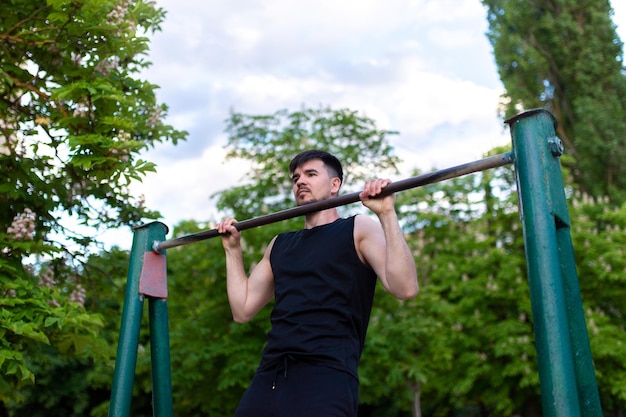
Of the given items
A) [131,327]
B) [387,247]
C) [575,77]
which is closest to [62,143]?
[131,327]

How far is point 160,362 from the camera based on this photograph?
317 centimetres

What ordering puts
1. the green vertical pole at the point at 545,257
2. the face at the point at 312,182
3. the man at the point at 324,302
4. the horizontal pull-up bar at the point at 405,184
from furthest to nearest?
the face at the point at 312,182 < the man at the point at 324,302 < the horizontal pull-up bar at the point at 405,184 < the green vertical pole at the point at 545,257

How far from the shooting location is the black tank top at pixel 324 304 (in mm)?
2498

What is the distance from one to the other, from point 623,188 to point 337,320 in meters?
17.2

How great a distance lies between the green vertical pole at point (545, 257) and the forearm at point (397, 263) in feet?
1.53

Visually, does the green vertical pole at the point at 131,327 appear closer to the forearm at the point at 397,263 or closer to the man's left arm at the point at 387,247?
the man's left arm at the point at 387,247

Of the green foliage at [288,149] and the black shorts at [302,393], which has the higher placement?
the green foliage at [288,149]

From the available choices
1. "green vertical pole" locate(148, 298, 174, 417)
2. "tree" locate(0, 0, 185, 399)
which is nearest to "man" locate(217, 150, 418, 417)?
"green vertical pole" locate(148, 298, 174, 417)

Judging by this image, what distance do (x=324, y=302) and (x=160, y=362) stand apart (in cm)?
100

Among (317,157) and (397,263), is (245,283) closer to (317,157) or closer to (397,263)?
(317,157)

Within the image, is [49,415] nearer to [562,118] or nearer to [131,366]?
[562,118]

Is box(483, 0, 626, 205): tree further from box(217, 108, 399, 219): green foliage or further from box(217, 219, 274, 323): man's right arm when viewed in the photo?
box(217, 219, 274, 323): man's right arm

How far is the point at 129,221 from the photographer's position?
6082 millimetres

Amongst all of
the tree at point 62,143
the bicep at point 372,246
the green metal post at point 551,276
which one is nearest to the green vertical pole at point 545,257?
the green metal post at point 551,276
